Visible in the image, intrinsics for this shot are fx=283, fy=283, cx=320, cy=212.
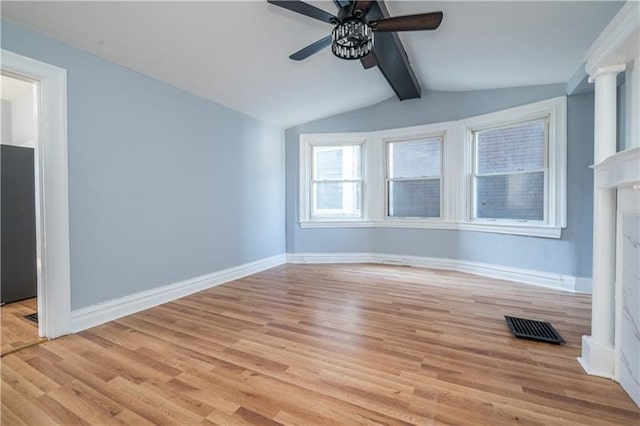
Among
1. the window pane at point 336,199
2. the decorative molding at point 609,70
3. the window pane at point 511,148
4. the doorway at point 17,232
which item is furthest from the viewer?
the window pane at point 336,199

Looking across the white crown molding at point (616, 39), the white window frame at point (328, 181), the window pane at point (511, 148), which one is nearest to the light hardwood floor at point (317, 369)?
the window pane at point (511, 148)

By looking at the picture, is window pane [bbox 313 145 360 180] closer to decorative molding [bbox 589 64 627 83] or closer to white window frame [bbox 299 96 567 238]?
white window frame [bbox 299 96 567 238]

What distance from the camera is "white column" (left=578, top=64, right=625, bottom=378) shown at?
167cm

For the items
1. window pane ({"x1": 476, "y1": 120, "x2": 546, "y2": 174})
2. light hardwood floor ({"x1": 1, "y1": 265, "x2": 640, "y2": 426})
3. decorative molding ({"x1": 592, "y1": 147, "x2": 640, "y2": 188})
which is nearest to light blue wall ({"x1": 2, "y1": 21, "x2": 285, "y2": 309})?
light hardwood floor ({"x1": 1, "y1": 265, "x2": 640, "y2": 426})

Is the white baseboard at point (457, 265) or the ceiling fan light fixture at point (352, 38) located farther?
the white baseboard at point (457, 265)

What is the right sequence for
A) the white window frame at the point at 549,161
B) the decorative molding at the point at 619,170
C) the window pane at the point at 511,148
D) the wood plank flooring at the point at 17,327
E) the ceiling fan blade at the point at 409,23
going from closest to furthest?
the decorative molding at the point at 619,170 → the ceiling fan blade at the point at 409,23 → the wood plank flooring at the point at 17,327 → the white window frame at the point at 549,161 → the window pane at the point at 511,148

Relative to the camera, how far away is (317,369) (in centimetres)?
173

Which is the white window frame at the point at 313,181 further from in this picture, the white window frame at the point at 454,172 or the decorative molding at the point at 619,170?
the decorative molding at the point at 619,170

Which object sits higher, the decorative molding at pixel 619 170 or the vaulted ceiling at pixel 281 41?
the vaulted ceiling at pixel 281 41

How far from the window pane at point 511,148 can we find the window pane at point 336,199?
1.90 meters

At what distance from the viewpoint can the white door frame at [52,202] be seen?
6.84 feet

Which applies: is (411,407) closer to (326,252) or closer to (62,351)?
(62,351)

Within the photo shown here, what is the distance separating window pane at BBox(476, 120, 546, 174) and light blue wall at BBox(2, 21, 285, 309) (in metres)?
3.34

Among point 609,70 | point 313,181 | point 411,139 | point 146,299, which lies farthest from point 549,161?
point 146,299
